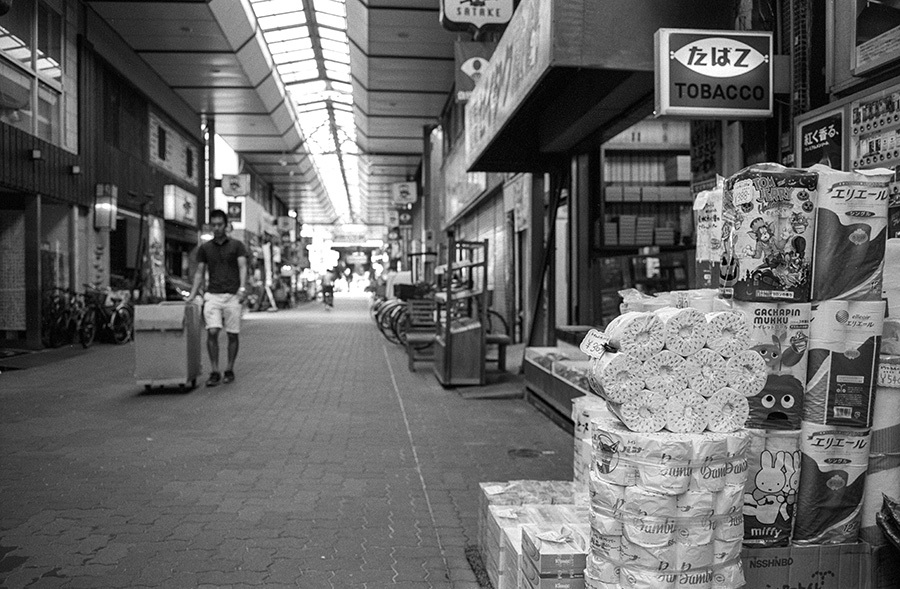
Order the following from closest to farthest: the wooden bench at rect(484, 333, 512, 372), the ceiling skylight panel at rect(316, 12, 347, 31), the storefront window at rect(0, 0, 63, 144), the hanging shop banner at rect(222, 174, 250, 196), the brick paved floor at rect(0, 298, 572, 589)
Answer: the brick paved floor at rect(0, 298, 572, 589) → the wooden bench at rect(484, 333, 512, 372) → the storefront window at rect(0, 0, 63, 144) → the ceiling skylight panel at rect(316, 12, 347, 31) → the hanging shop banner at rect(222, 174, 250, 196)

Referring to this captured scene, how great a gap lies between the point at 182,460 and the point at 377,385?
4052 mm

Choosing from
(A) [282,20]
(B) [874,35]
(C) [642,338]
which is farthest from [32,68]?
(C) [642,338]

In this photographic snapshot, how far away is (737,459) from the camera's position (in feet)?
7.55

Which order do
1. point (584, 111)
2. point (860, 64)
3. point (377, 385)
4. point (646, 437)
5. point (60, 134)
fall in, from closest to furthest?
point (646, 437) → point (860, 64) → point (584, 111) → point (377, 385) → point (60, 134)

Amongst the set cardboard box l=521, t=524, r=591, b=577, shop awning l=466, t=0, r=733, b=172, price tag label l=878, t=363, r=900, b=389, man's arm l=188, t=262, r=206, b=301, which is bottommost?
cardboard box l=521, t=524, r=591, b=577

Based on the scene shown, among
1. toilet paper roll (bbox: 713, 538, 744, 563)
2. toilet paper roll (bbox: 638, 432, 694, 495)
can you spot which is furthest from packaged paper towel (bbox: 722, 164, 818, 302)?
toilet paper roll (bbox: 713, 538, 744, 563)

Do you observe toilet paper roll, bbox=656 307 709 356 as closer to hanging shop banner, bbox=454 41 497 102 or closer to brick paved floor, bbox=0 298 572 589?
brick paved floor, bbox=0 298 572 589

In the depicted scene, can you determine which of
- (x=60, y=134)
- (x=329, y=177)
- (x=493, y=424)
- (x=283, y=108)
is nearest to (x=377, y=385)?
(x=493, y=424)

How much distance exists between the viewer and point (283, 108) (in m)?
24.7

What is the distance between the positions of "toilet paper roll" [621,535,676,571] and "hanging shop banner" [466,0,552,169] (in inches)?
120

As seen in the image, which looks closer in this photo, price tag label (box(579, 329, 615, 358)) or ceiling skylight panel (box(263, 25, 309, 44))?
price tag label (box(579, 329, 615, 358))

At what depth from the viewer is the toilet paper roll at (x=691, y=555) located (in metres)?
2.19

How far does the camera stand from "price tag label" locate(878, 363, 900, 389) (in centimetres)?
263

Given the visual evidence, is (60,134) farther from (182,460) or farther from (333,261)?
(333,261)
